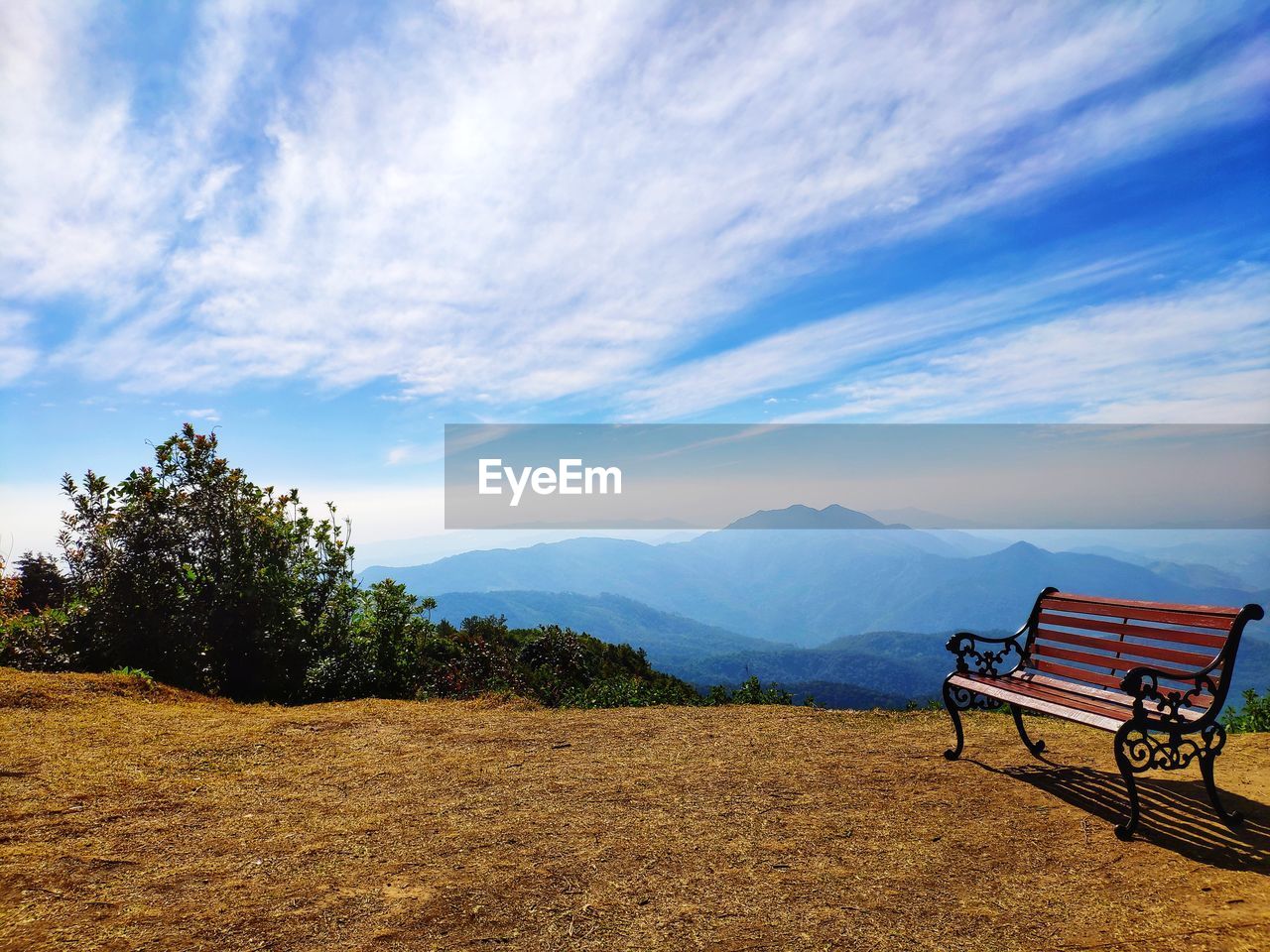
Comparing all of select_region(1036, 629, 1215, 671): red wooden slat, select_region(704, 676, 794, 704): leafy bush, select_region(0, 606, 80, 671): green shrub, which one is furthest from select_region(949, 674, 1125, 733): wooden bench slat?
select_region(0, 606, 80, 671): green shrub

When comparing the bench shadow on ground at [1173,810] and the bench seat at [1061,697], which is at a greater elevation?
the bench seat at [1061,697]

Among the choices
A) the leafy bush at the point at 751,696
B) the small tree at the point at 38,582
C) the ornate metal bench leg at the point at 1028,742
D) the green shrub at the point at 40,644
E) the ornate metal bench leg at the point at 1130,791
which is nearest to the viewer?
the ornate metal bench leg at the point at 1130,791

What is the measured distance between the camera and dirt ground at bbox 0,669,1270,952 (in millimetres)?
3406

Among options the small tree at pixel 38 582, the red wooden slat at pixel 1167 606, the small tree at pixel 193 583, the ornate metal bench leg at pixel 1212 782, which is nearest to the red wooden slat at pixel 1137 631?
the red wooden slat at pixel 1167 606

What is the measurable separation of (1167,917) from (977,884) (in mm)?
890

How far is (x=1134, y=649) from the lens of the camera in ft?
18.3

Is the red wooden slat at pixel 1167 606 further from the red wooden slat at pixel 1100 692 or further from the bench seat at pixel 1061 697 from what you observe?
the bench seat at pixel 1061 697

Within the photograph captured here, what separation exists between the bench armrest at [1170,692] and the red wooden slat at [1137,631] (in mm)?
298

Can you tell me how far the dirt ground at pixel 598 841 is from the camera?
3406 mm

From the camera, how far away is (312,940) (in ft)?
10.8

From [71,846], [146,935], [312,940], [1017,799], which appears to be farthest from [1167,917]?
[71,846]

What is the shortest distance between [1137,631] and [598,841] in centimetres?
476

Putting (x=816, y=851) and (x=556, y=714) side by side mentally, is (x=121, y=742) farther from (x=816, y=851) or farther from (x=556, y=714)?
(x=816, y=851)

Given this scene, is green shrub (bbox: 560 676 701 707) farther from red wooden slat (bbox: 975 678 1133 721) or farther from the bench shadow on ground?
red wooden slat (bbox: 975 678 1133 721)
